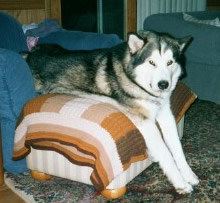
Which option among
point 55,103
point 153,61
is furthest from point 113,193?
point 153,61

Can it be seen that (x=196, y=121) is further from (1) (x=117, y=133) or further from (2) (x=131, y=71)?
(1) (x=117, y=133)

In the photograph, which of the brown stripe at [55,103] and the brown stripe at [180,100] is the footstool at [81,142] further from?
the brown stripe at [180,100]

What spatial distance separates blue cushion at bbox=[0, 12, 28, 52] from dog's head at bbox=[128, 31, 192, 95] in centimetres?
120

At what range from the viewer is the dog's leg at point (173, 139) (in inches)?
75.0

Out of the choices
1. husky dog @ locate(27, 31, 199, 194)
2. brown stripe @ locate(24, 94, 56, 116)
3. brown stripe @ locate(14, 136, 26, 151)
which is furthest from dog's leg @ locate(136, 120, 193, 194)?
brown stripe @ locate(14, 136, 26, 151)

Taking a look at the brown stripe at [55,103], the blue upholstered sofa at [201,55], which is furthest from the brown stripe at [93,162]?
the blue upholstered sofa at [201,55]

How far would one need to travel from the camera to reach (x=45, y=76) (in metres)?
2.05

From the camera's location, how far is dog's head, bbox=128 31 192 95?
172cm

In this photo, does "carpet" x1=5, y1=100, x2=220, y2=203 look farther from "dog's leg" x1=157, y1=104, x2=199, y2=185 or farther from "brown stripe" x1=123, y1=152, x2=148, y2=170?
"brown stripe" x1=123, y1=152, x2=148, y2=170

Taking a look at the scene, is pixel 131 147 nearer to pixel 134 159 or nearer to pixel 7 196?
pixel 134 159

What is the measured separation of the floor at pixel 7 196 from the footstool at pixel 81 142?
0.19m

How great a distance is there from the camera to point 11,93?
1.83 m

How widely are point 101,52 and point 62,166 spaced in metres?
0.74

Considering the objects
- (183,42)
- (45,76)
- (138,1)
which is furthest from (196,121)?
(138,1)
